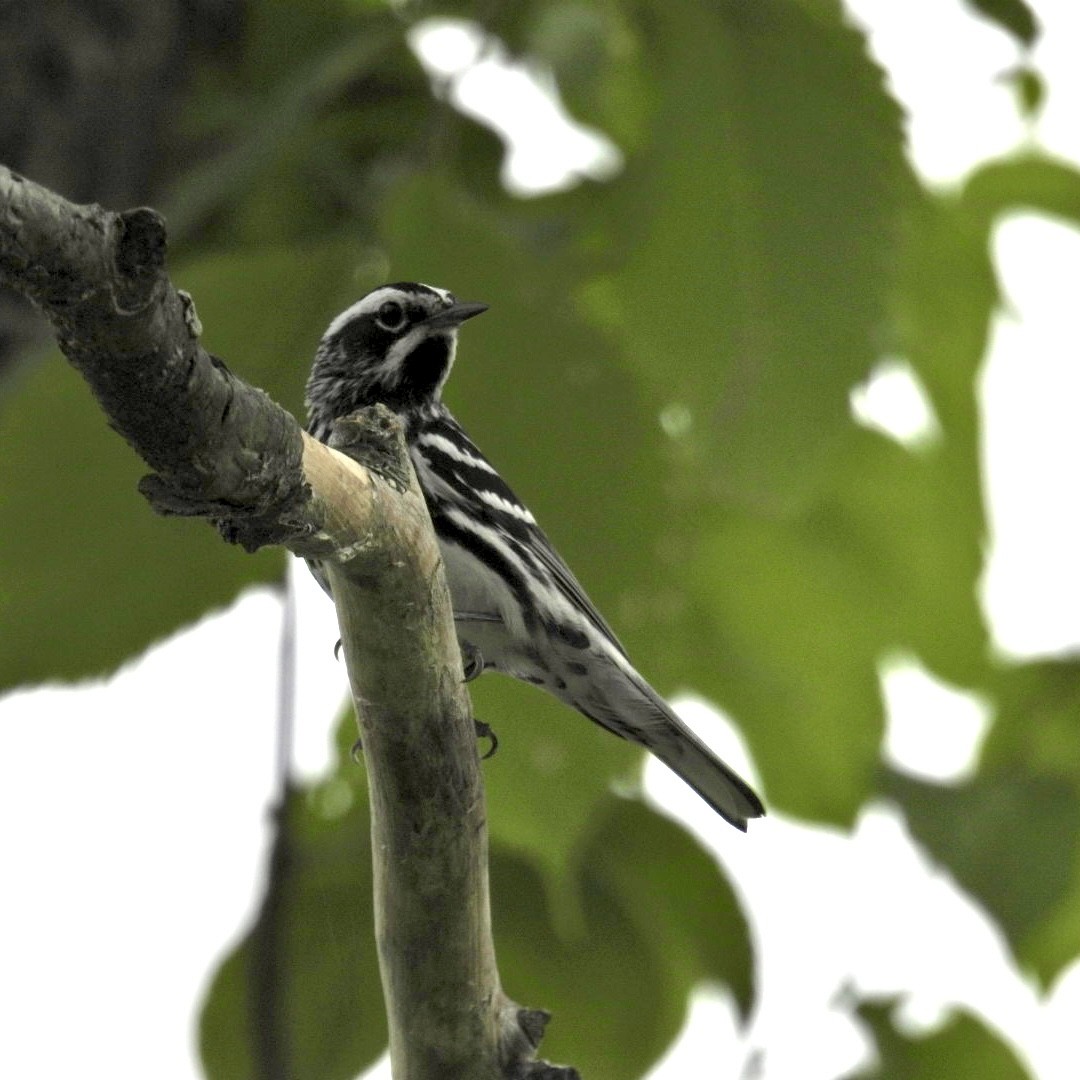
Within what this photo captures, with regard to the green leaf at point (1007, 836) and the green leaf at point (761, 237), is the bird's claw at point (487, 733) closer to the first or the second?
the green leaf at point (761, 237)

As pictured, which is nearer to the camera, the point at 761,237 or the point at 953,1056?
the point at 761,237

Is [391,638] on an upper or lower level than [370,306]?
lower

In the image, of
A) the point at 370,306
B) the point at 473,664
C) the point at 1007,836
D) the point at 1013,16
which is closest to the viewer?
the point at 473,664

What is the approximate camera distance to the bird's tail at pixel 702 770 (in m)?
3.27

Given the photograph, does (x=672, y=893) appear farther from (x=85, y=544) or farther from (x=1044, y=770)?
(x=85, y=544)

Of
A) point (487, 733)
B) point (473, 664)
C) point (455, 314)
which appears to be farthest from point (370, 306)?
point (487, 733)

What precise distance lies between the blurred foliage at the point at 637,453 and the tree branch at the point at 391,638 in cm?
60

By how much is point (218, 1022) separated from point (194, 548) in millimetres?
912

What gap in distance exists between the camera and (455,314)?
10.7ft

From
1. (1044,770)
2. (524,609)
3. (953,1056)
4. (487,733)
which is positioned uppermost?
(524,609)

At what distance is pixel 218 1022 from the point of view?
3.07 metres

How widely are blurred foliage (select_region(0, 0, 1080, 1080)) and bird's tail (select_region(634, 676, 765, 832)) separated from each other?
14cm

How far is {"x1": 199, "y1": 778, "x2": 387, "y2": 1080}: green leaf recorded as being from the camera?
110 inches

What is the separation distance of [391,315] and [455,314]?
0.66 meters
